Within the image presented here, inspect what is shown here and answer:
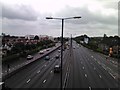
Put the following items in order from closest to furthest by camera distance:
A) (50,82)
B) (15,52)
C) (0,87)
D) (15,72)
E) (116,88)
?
(0,87) < (116,88) < (50,82) < (15,72) < (15,52)

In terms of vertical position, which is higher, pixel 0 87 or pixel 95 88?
pixel 0 87

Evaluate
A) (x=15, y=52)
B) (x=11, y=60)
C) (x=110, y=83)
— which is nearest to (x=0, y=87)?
(x=110, y=83)

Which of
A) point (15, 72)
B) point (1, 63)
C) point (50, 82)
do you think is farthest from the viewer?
point (1, 63)

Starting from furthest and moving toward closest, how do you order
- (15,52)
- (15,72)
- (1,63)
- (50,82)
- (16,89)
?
(15,52)
(1,63)
(15,72)
(50,82)
(16,89)

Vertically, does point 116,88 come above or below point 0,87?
below

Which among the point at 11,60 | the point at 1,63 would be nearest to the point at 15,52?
the point at 11,60

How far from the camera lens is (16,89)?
90.0 feet

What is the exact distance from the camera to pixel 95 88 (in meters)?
29.1

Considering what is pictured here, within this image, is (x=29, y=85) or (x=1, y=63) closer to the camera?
(x=29, y=85)

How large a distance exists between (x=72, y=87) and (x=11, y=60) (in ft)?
112

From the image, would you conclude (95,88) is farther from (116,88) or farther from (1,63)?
(1,63)

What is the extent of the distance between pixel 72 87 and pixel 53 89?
2.76 metres

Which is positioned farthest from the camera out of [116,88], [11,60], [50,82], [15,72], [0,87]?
[11,60]

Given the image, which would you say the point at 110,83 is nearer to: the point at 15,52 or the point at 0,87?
the point at 0,87
